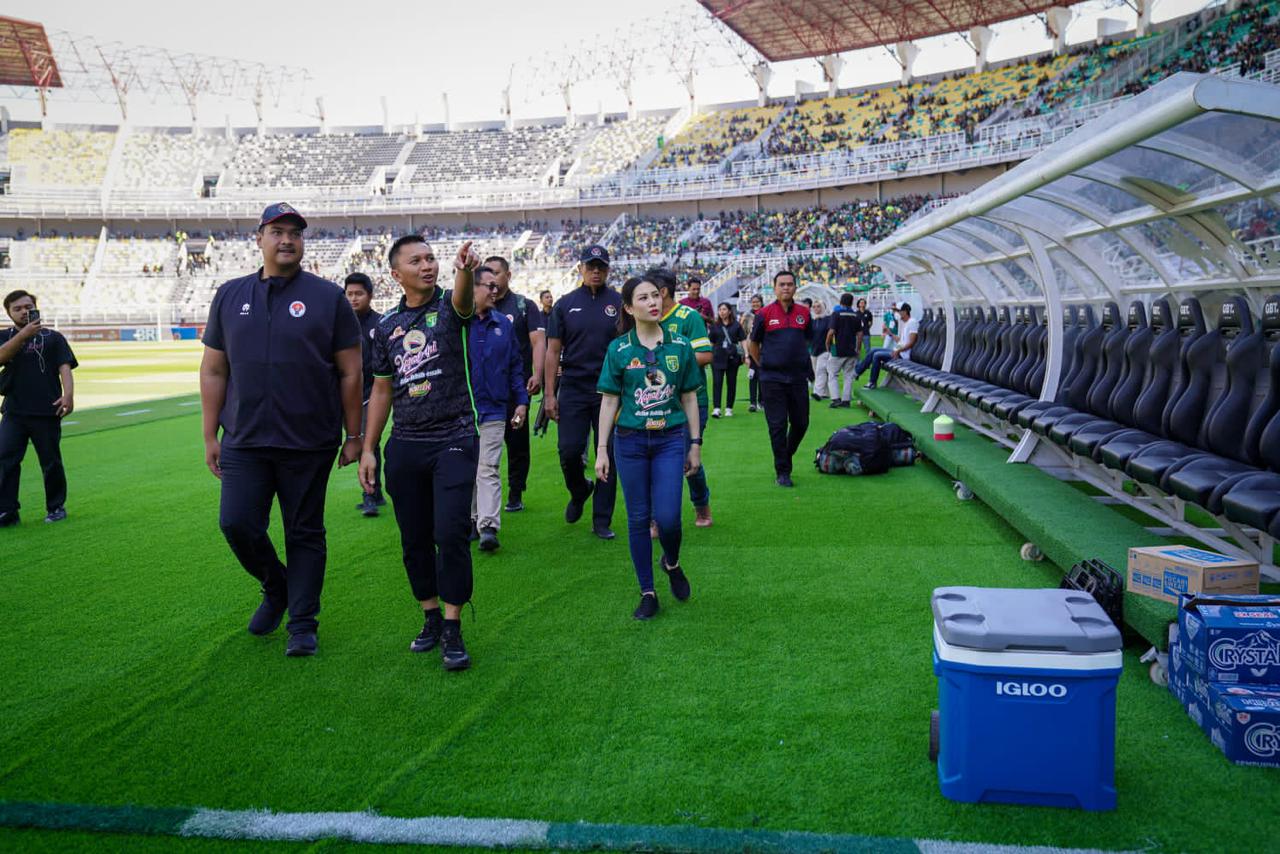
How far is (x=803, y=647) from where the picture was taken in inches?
169

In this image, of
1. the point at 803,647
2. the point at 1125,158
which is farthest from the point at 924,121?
the point at 803,647

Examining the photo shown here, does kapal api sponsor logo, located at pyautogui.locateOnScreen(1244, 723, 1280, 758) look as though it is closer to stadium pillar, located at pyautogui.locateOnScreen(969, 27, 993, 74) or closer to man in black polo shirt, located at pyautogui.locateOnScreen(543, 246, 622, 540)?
man in black polo shirt, located at pyautogui.locateOnScreen(543, 246, 622, 540)

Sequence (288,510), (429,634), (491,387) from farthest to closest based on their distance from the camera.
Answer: (491,387) < (429,634) < (288,510)

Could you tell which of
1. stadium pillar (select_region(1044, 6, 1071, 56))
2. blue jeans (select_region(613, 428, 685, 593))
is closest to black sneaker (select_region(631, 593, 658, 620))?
blue jeans (select_region(613, 428, 685, 593))

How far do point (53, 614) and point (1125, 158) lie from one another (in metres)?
6.89

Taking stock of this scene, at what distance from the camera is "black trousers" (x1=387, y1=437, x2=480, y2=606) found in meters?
4.13

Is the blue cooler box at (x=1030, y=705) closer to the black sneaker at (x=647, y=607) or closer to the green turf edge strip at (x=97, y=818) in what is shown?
the black sneaker at (x=647, y=607)

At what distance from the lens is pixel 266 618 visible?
4.69 metres

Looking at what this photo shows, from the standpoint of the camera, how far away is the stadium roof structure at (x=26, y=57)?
57062mm

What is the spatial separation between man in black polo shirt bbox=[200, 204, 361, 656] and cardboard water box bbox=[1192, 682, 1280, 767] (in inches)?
145

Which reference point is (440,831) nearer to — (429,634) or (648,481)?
(429,634)

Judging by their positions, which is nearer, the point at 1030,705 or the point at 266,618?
the point at 1030,705

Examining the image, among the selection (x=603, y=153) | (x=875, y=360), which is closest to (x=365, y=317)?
(x=875, y=360)

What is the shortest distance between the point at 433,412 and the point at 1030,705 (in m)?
2.66
